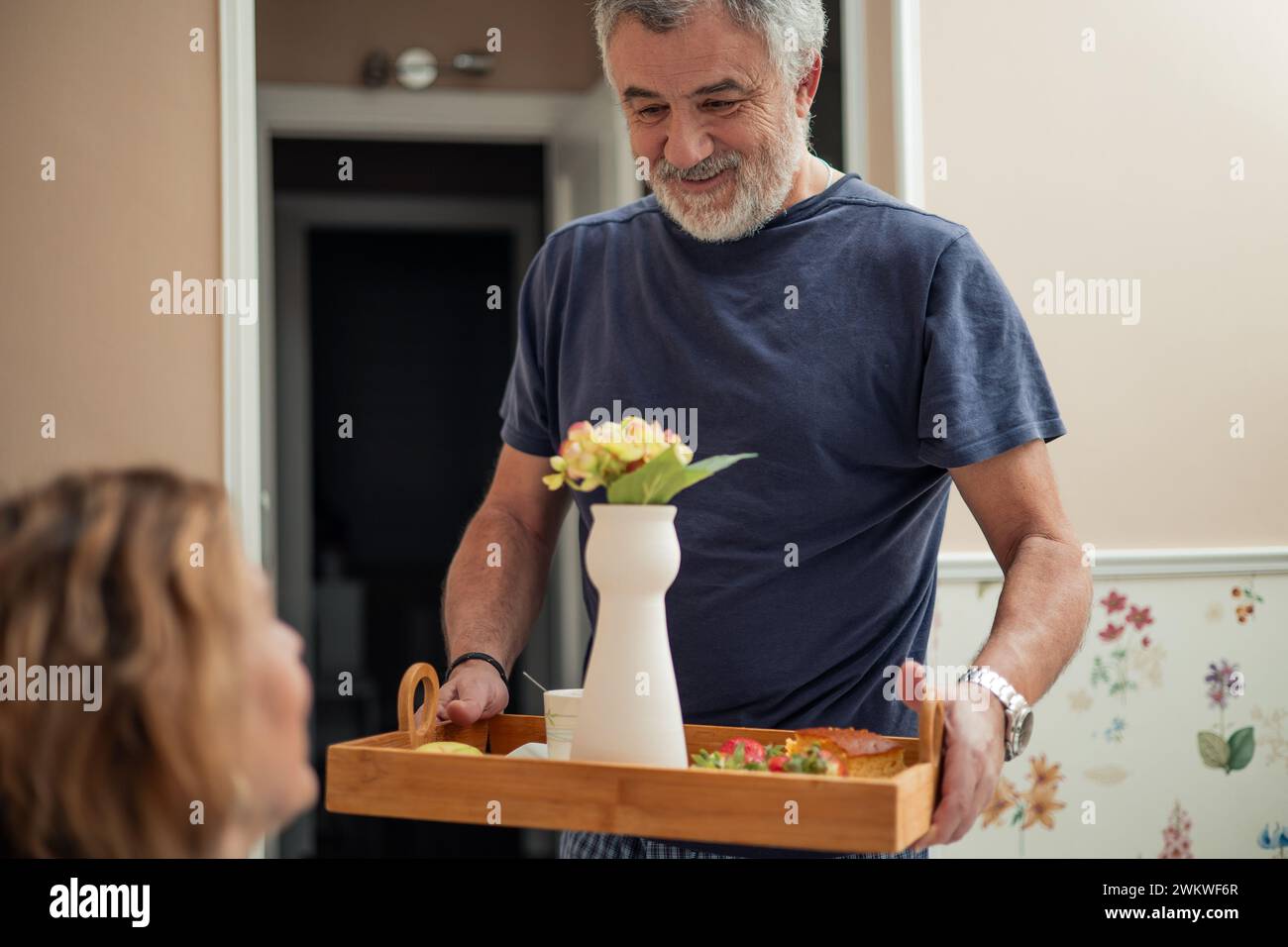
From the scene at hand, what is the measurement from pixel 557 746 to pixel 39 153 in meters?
1.95

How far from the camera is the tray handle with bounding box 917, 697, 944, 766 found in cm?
102

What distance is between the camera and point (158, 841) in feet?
2.53

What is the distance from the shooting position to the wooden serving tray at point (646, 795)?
37.2 inches

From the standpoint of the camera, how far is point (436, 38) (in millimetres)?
3477

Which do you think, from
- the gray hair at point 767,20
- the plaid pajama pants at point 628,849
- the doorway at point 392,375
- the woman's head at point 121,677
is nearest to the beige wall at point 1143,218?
the gray hair at point 767,20

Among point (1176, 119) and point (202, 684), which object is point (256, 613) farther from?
point (1176, 119)

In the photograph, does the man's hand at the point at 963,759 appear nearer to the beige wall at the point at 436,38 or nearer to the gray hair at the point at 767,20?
the gray hair at the point at 767,20

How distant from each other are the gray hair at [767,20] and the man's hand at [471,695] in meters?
0.67

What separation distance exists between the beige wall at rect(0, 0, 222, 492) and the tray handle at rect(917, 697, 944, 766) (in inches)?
76.0

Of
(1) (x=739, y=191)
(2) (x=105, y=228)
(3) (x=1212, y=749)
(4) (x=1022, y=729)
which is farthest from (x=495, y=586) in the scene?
(3) (x=1212, y=749)

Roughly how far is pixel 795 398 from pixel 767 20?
0.40m

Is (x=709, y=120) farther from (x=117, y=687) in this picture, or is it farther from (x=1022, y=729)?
(x=117, y=687)

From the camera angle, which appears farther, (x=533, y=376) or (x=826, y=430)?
(x=533, y=376)
